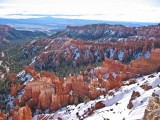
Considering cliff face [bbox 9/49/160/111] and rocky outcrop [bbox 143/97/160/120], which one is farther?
cliff face [bbox 9/49/160/111]

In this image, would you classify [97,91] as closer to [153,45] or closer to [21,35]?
[153,45]

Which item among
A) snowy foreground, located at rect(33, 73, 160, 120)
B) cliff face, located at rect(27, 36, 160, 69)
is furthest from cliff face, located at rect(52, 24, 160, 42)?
snowy foreground, located at rect(33, 73, 160, 120)

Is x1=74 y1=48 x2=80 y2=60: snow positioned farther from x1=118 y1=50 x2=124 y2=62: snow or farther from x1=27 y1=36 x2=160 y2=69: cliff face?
x1=118 y1=50 x2=124 y2=62: snow

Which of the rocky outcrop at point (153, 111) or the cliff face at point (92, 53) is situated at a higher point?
the rocky outcrop at point (153, 111)

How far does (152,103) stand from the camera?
12.1 m

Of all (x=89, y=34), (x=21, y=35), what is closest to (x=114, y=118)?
(x=89, y=34)

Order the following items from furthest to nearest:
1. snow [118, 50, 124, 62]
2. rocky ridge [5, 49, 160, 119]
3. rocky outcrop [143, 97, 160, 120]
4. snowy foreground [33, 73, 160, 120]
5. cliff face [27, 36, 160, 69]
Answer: snow [118, 50, 124, 62] → cliff face [27, 36, 160, 69] → rocky ridge [5, 49, 160, 119] → snowy foreground [33, 73, 160, 120] → rocky outcrop [143, 97, 160, 120]

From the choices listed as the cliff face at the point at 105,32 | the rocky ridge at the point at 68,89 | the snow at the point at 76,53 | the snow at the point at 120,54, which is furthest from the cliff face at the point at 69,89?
the cliff face at the point at 105,32

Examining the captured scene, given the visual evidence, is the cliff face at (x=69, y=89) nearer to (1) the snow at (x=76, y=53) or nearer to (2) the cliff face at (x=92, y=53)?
(2) the cliff face at (x=92, y=53)

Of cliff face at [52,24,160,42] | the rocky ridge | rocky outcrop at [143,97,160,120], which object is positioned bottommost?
the rocky ridge

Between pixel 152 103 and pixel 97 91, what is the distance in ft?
57.8

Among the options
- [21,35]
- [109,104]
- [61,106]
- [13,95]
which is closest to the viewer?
[109,104]

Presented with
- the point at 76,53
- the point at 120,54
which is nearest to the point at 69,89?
the point at 120,54

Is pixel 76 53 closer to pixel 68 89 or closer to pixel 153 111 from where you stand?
pixel 68 89
